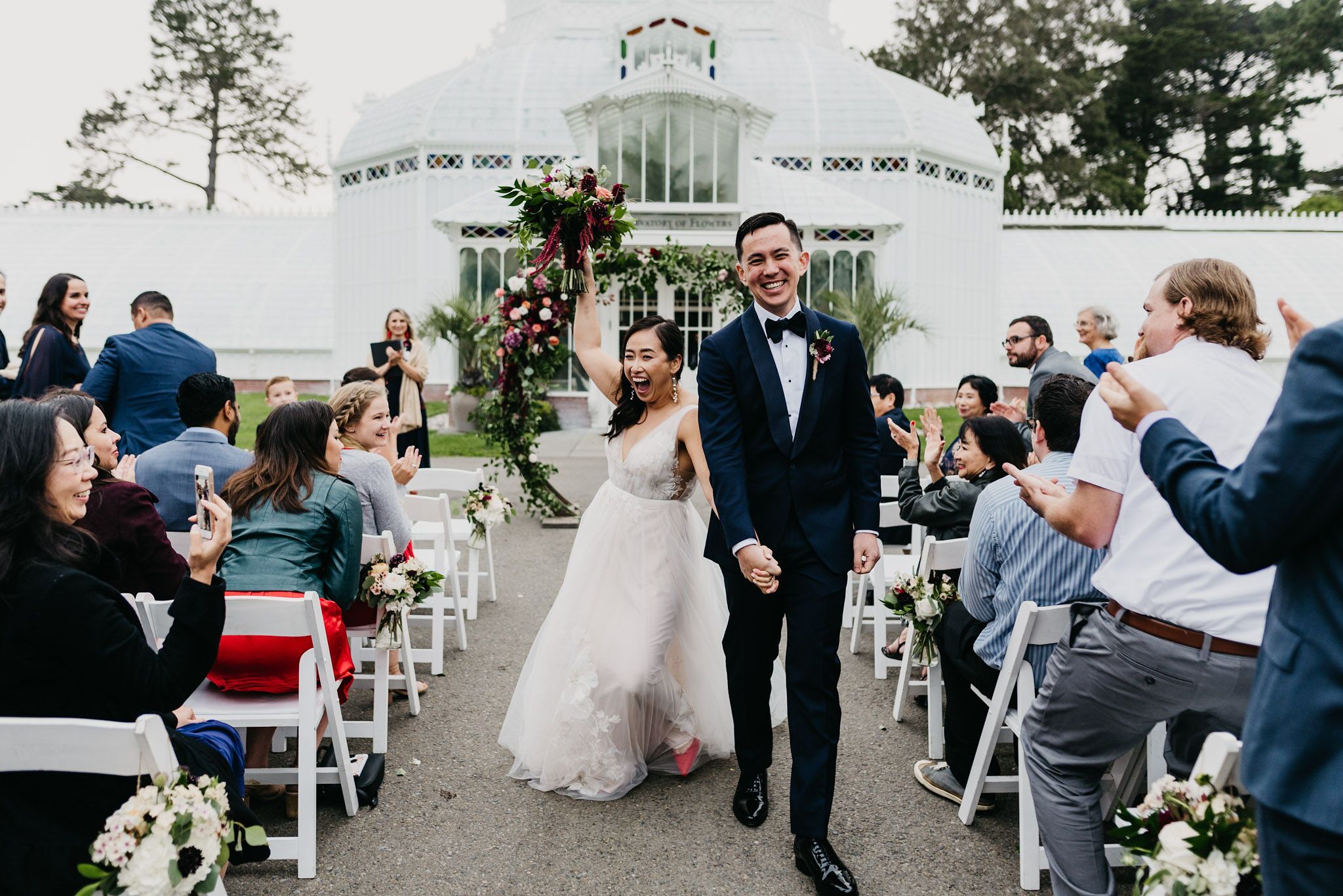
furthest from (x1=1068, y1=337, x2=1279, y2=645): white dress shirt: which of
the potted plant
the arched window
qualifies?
the arched window

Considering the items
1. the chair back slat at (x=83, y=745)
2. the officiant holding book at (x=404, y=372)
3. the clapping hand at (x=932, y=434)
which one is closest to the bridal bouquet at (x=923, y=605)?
the clapping hand at (x=932, y=434)

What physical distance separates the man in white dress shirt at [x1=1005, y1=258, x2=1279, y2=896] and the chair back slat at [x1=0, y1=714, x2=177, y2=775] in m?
2.46

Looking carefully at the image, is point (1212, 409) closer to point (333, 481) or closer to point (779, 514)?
Result: point (779, 514)

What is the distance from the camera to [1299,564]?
1.62 m

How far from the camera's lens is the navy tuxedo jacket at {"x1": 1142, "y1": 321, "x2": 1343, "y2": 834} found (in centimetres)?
150

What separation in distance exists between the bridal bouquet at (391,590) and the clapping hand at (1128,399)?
3.26 m

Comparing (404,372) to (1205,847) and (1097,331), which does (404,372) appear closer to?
(1097,331)

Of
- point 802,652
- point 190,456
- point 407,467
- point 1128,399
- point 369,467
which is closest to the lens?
point 1128,399

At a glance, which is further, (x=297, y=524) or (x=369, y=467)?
(x=369, y=467)

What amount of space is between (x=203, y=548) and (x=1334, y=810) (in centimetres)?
266

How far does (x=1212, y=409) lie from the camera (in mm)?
2529

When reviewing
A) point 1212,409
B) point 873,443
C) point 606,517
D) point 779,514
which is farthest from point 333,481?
point 1212,409

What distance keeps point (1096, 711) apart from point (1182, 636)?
1.10ft

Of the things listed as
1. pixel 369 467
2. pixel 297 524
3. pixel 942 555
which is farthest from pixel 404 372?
pixel 942 555
